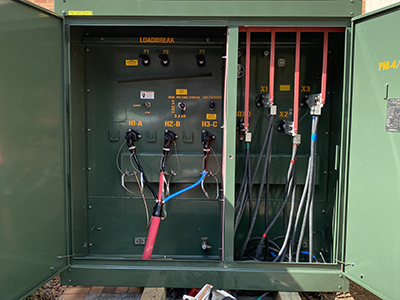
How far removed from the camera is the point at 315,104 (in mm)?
2236

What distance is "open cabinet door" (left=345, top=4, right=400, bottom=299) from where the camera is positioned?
167cm

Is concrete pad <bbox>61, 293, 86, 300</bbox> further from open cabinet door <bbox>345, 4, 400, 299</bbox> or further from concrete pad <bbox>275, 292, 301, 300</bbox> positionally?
open cabinet door <bbox>345, 4, 400, 299</bbox>

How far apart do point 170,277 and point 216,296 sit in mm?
330

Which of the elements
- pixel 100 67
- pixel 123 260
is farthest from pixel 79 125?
pixel 123 260

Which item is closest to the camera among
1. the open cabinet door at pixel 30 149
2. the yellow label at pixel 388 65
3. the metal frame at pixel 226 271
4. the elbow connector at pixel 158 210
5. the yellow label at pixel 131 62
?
the open cabinet door at pixel 30 149

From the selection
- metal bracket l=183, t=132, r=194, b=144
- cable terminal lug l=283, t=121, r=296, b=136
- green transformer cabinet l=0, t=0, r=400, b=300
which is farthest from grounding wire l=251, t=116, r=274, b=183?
metal bracket l=183, t=132, r=194, b=144

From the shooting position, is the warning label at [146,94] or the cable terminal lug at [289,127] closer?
the cable terminal lug at [289,127]

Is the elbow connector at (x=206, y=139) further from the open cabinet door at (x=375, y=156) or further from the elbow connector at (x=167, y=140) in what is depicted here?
the open cabinet door at (x=375, y=156)

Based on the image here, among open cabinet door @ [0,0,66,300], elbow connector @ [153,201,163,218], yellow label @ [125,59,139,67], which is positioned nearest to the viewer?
open cabinet door @ [0,0,66,300]

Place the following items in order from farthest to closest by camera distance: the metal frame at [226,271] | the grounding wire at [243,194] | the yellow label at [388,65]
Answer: the grounding wire at [243,194] < the metal frame at [226,271] < the yellow label at [388,65]

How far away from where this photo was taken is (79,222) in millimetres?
2422

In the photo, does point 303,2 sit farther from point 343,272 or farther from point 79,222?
point 79,222

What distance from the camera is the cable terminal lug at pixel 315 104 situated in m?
2.12

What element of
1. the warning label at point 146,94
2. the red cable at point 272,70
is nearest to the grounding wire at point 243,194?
the red cable at point 272,70
